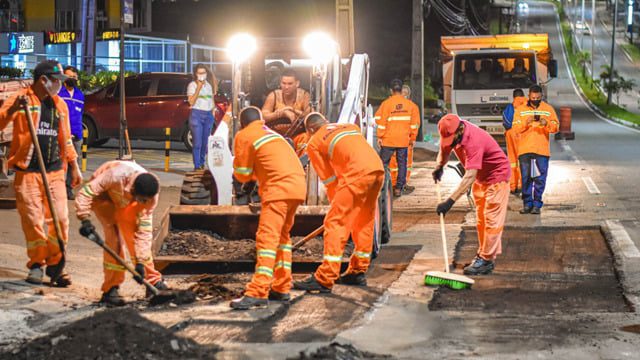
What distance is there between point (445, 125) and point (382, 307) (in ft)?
7.92

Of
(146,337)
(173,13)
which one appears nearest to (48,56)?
(173,13)

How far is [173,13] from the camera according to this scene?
55844mm

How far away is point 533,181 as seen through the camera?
15320 millimetres

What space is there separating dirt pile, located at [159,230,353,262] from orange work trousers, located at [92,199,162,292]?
1.81m

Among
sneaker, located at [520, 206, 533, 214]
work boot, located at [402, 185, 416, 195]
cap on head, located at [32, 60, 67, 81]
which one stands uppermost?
cap on head, located at [32, 60, 67, 81]

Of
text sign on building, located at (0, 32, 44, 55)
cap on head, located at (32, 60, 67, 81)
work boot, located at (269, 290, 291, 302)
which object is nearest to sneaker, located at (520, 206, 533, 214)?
work boot, located at (269, 290, 291, 302)

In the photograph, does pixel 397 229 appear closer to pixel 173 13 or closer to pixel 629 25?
pixel 173 13

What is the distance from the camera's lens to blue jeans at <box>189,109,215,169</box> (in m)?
18.0

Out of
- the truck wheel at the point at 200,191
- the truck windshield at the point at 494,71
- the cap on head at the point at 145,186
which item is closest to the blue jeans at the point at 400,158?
the truck wheel at the point at 200,191

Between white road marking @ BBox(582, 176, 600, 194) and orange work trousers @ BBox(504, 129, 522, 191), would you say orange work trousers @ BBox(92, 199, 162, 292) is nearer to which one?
orange work trousers @ BBox(504, 129, 522, 191)

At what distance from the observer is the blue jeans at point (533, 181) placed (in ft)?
49.8

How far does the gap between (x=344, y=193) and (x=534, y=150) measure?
21.2 ft

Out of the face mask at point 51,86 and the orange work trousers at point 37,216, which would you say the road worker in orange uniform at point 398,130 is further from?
the orange work trousers at point 37,216

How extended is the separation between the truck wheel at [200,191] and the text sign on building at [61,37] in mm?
24159
